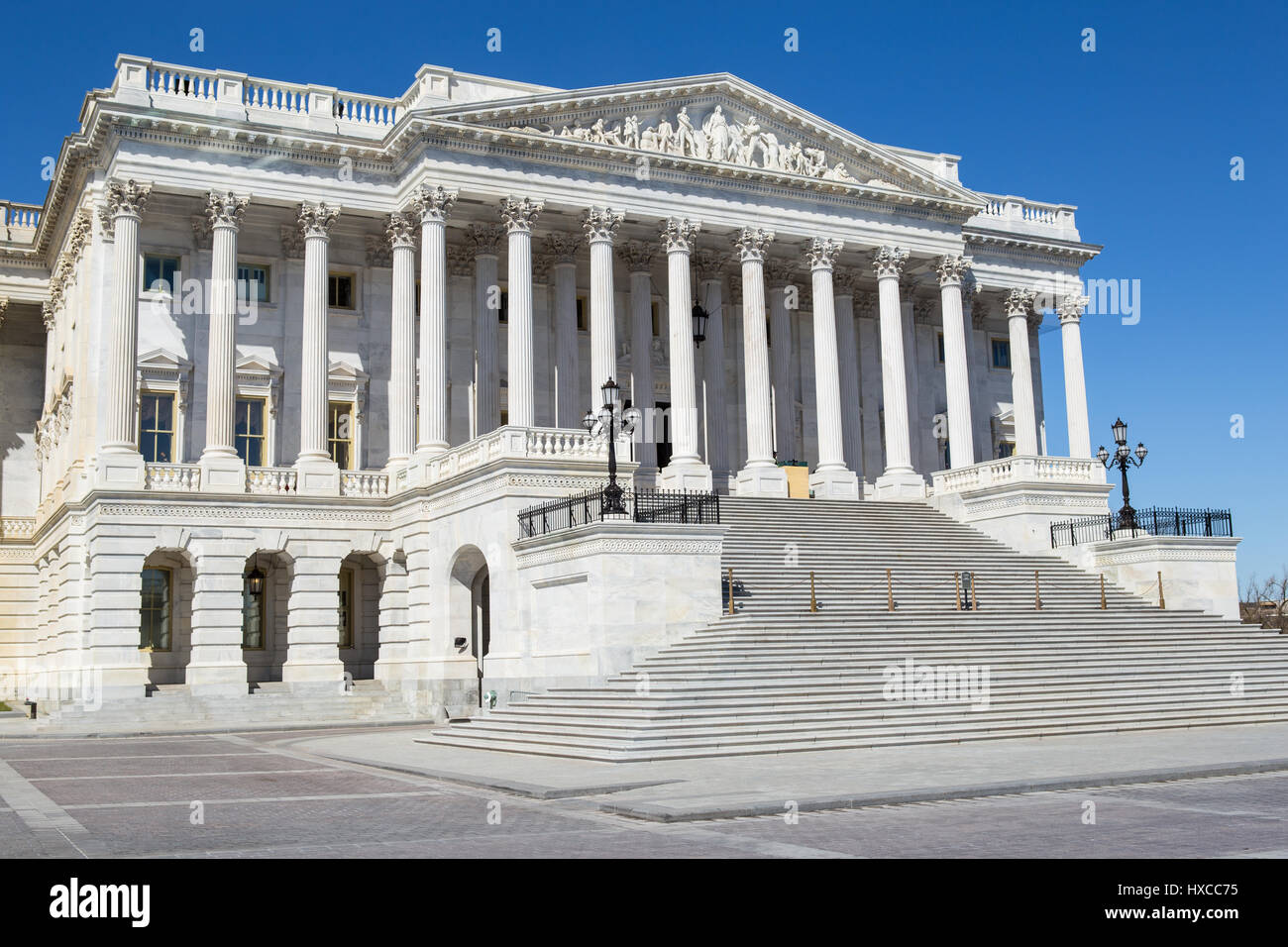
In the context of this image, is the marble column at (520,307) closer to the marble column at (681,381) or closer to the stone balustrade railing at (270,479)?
the marble column at (681,381)

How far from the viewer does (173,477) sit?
42.1 metres

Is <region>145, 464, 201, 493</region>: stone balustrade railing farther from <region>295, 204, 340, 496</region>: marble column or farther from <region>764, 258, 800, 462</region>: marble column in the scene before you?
→ <region>764, 258, 800, 462</region>: marble column

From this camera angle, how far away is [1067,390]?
5434cm

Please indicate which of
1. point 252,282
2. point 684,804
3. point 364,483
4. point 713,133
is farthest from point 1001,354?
point 684,804

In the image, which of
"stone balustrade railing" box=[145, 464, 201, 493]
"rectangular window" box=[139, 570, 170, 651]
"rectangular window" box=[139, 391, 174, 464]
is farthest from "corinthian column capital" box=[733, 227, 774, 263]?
"rectangular window" box=[139, 570, 170, 651]

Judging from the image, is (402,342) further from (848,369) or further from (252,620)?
(848,369)

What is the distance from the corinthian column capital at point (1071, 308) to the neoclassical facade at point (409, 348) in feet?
13.3

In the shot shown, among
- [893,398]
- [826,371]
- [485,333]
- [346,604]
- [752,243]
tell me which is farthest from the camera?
[893,398]

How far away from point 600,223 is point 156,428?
16.5m

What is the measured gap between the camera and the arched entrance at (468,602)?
40.6m

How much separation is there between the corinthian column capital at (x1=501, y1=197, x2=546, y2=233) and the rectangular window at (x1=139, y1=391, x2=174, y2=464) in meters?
13.1

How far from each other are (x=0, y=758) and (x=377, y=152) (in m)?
24.1
